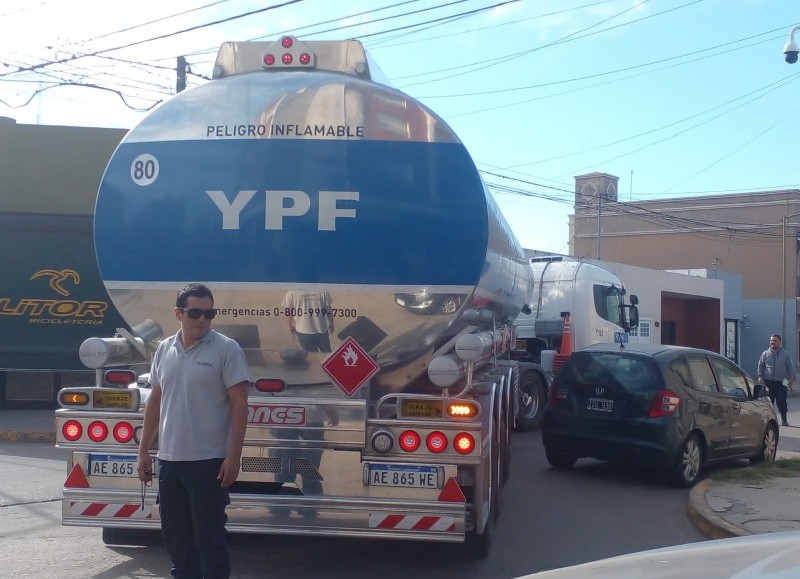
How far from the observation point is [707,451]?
1125 cm

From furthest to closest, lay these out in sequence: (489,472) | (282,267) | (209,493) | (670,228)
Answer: (670,228), (489,472), (282,267), (209,493)

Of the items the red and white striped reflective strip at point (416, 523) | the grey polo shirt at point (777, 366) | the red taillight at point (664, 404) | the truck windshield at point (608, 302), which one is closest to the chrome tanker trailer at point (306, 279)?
the red and white striped reflective strip at point (416, 523)

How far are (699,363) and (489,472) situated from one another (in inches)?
221

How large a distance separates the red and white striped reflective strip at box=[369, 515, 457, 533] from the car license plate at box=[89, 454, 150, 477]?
171 centimetres

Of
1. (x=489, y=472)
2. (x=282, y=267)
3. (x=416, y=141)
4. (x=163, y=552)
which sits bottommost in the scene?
(x=163, y=552)

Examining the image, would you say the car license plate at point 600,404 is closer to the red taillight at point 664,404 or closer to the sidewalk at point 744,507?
the red taillight at point 664,404

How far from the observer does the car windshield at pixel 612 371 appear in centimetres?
Result: 1096

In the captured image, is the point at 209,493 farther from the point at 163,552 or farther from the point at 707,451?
the point at 707,451

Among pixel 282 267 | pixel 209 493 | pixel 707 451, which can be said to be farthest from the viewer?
pixel 707 451

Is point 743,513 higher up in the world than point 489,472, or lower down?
lower down

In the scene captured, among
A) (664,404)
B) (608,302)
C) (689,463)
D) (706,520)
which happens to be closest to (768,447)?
(689,463)

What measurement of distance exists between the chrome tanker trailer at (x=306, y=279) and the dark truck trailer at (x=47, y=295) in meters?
10.9

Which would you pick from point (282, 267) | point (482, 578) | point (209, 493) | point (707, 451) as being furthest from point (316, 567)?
point (707, 451)

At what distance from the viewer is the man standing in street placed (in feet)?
17.6
